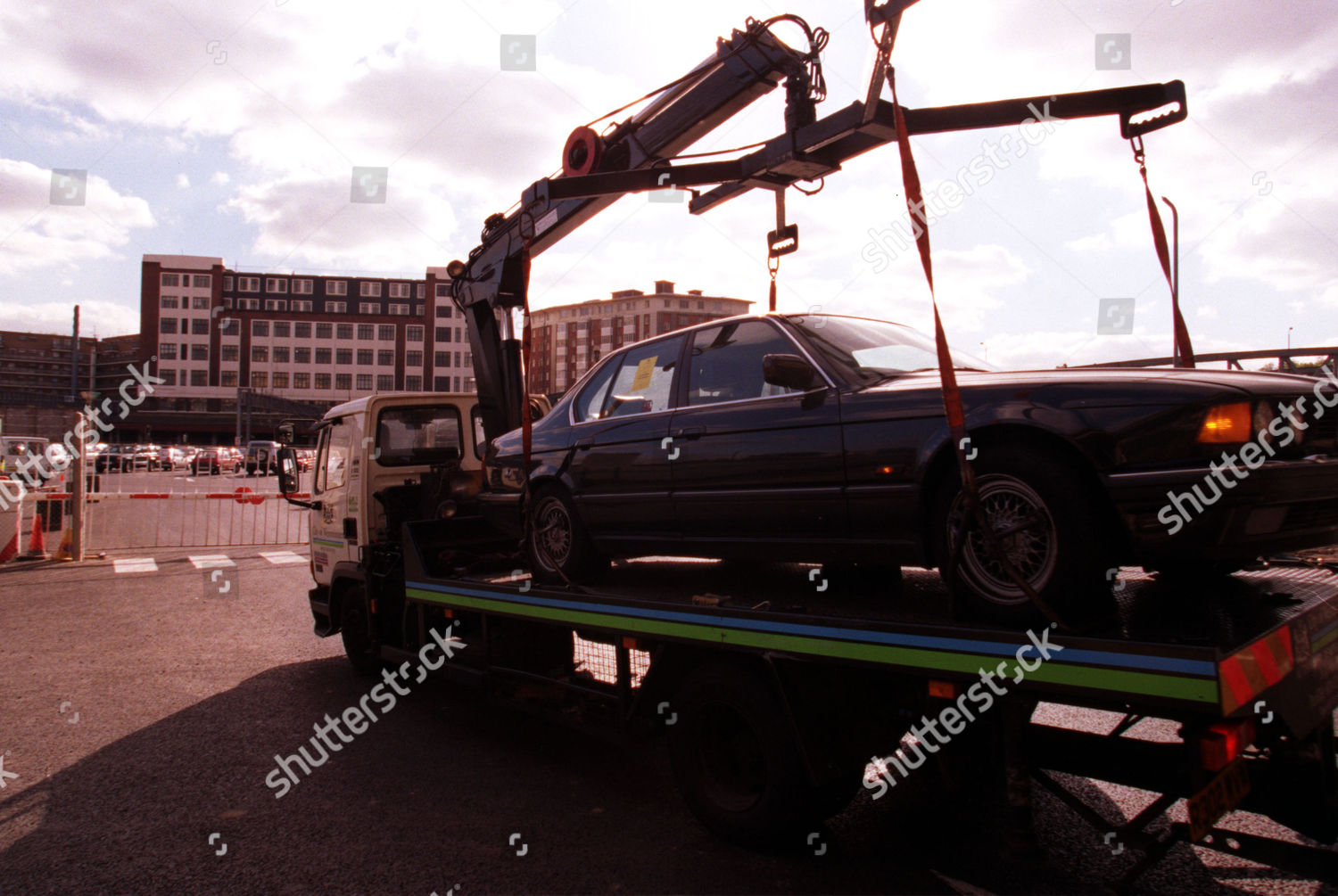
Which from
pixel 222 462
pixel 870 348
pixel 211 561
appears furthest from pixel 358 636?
pixel 222 462

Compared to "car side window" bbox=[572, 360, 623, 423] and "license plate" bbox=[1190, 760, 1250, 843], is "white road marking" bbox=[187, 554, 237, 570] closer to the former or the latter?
"car side window" bbox=[572, 360, 623, 423]

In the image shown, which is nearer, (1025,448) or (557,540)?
(1025,448)

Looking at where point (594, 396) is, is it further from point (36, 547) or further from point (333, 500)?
point (36, 547)

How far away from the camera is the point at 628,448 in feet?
15.0

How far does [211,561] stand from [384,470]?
876cm

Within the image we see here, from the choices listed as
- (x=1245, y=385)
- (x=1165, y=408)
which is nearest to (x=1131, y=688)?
(x=1165, y=408)

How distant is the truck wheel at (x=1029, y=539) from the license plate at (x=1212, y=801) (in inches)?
23.3

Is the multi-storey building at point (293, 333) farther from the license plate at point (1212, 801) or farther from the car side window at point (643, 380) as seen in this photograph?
the license plate at point (1212, 801)

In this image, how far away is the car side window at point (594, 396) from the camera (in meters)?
5.08

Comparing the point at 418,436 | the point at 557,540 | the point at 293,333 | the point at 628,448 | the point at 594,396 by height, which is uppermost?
the point at 293,333

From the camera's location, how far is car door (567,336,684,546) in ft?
14.5

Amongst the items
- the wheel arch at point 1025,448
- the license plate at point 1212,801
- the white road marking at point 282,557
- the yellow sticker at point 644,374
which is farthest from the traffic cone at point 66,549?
the license plate at point 1212,801

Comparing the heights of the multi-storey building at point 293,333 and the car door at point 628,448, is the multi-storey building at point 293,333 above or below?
above

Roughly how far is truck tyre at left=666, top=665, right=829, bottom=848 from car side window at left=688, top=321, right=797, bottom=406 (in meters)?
1.34
